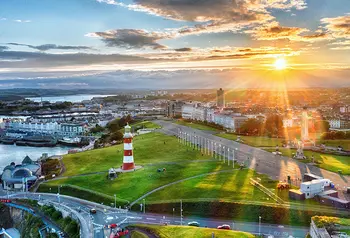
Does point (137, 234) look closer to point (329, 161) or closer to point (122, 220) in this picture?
point (122, 220)

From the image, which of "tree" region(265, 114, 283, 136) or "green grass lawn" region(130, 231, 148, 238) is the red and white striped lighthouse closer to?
"green grass lawn" region(130, 231, 148, 238)

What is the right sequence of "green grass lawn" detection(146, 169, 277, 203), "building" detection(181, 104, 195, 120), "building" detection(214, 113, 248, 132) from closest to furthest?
"green grass lawn" detection(146, 169, 277, 203)
"building" detection(214, 113, 248, 132)
"building" detection(181, 104, 195, 120)

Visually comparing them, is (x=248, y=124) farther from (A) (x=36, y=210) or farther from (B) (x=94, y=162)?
(A) (x=36, y=210)

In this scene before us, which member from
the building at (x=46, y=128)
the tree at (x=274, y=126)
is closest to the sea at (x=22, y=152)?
the building at (x=46, y=128)

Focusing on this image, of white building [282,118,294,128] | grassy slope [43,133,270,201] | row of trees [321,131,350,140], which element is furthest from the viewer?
white building [282,118,294,128]

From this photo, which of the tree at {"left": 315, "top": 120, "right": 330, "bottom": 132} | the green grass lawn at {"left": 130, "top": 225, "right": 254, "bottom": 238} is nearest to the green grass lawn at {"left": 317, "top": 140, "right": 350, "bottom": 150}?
the tree at {"left": 315, "top": 120, "right": 330, "bottom": 132}
